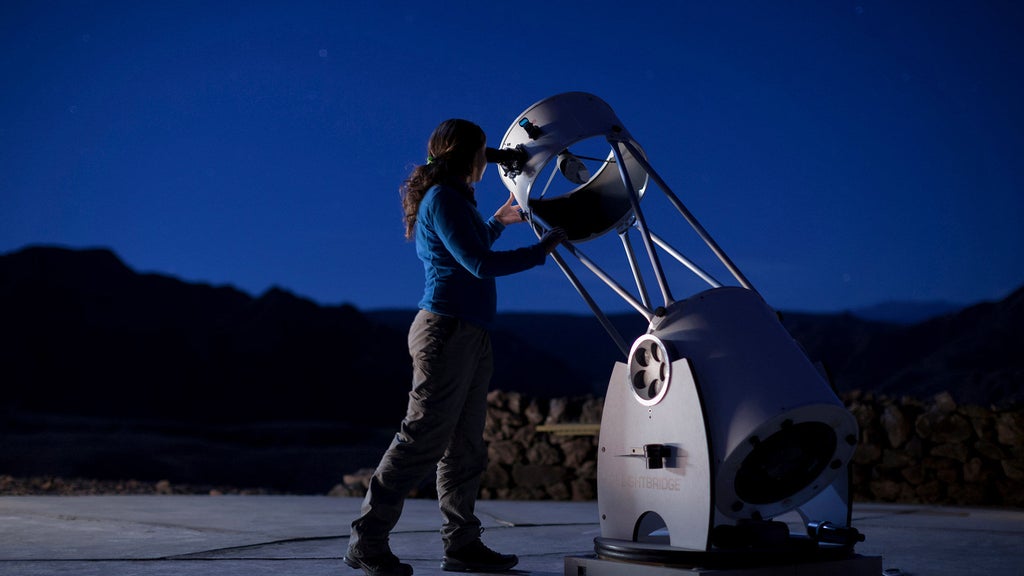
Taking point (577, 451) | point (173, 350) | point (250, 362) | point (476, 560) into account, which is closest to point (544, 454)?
point (577, 451)

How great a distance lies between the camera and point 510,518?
6.09 m

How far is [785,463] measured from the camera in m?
3.04

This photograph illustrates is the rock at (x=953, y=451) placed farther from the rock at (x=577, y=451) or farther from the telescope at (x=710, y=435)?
the telescope at (x=710, y=435)

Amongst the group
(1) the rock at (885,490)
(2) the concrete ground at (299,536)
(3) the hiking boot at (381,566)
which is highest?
(1) the rock at (885,490)

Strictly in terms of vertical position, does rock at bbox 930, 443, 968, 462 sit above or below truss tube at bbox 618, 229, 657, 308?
below

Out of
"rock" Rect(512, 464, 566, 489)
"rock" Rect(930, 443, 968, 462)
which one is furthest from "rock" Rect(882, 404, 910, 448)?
"rock" Rect(512, 464, 566, 489)

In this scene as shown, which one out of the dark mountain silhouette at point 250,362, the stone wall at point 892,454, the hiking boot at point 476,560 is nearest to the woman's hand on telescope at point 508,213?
the hiking boot at point 476,560

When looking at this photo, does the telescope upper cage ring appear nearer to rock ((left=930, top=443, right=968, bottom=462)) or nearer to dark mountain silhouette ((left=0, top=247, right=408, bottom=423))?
rock ((left=930, top=443, right=968, bottom=462))

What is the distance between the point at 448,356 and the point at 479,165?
67 cm

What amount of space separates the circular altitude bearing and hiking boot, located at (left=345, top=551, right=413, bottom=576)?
94 cm

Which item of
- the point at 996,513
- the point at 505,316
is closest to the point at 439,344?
the point at 996,513

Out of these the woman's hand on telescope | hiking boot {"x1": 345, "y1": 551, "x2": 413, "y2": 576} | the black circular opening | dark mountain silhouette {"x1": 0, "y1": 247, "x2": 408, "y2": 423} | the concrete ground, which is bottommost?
the concrete ground

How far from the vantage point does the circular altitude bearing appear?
293 cm

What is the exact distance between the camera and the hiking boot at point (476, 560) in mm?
3576
